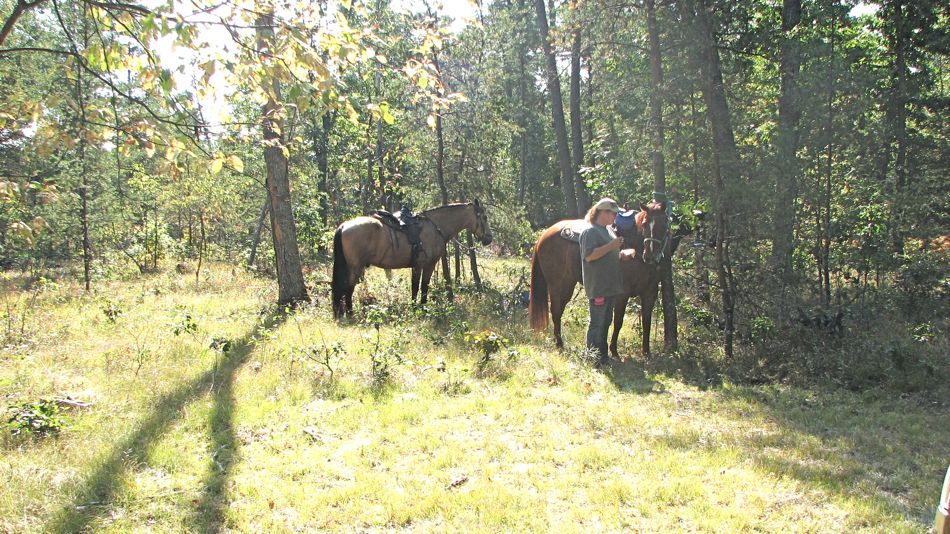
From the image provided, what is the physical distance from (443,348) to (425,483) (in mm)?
3834

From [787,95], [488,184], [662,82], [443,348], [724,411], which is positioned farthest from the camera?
[488,184]

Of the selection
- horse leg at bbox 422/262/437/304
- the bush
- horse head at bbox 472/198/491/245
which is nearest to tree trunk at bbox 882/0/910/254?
horse head at bbox 472/198/491/245

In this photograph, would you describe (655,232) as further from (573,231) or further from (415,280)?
(415,280)

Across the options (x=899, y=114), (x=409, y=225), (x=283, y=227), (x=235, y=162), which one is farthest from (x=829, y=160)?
(x=283, y=227)

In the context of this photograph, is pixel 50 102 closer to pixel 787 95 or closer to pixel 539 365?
pixel 539 365

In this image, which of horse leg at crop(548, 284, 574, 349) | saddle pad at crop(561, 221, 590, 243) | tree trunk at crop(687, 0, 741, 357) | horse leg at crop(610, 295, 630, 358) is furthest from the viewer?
horse leg at crop(548, 284, 574, 349)

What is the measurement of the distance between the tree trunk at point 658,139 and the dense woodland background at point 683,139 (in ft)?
0.14

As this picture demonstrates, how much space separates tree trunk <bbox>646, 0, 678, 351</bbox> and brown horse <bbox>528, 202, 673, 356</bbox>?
27 centimetres

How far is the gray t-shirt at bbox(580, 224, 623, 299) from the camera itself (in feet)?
24.1

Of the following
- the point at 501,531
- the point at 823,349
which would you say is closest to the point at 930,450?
the point at 823,349

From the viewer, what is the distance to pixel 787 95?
938 centimetres

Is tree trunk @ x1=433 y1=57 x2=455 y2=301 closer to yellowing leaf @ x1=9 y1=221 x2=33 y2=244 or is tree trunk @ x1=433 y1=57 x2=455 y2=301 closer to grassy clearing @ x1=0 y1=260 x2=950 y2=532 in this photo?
grassy clearing @ x1=0 y1=260 x2=950 y2=532

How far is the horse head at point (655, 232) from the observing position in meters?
7.89

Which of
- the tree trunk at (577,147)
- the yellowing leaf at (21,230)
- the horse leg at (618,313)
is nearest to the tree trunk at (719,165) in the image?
the horse leg at (618,313)
